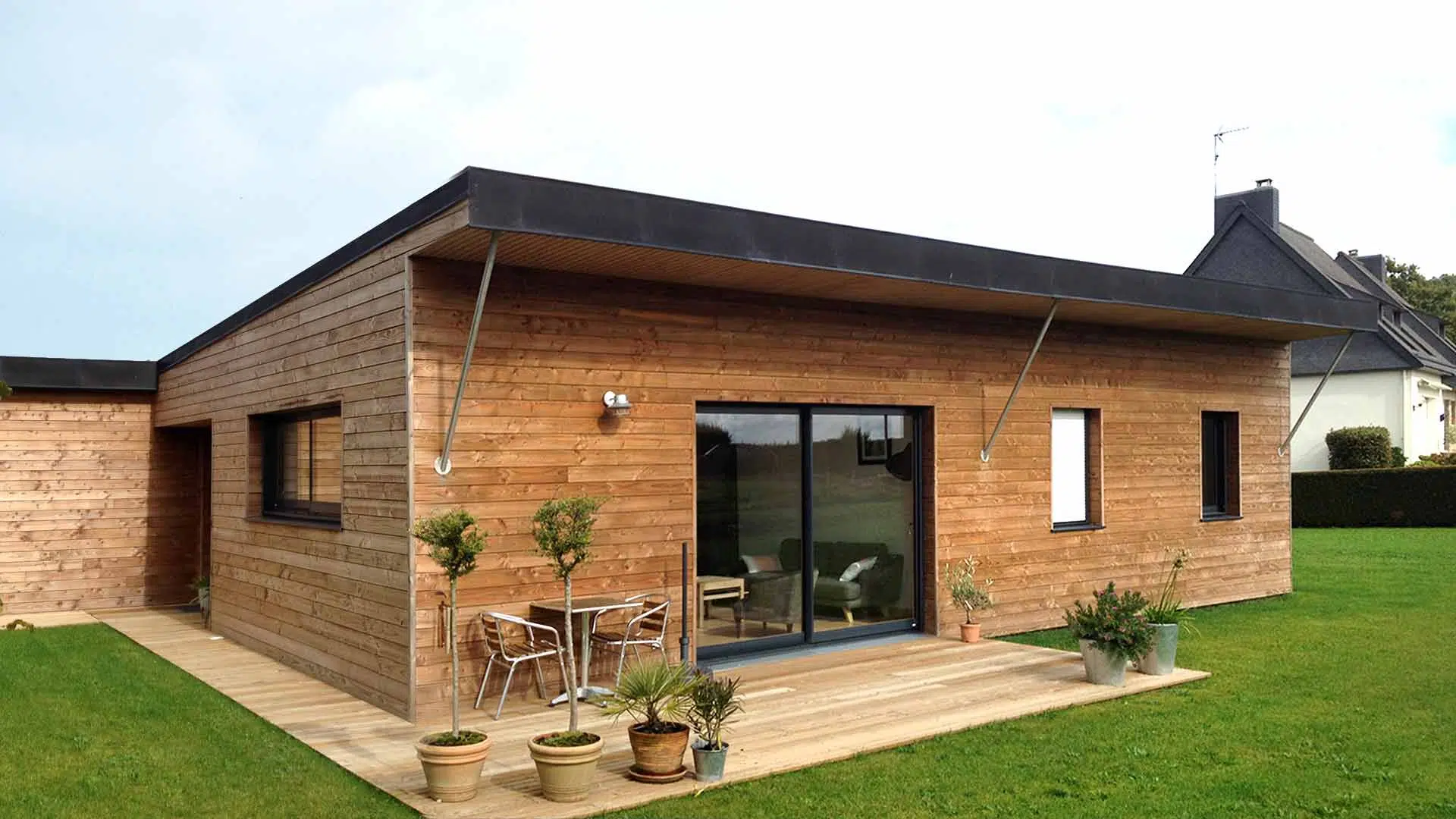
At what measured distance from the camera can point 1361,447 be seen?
81.9 feet

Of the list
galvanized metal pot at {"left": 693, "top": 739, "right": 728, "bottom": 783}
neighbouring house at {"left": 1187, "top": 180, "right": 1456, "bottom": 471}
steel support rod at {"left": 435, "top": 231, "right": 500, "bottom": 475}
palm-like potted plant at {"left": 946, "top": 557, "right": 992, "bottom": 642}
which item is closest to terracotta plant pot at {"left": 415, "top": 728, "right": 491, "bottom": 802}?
galvanized metal pot at {"left": 693, "top": 739, "right": 728, "bottom": 783}

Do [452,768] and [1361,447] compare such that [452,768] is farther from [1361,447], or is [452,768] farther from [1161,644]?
[1361,447]

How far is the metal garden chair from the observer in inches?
256

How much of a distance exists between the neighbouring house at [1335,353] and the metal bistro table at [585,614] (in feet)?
79.0

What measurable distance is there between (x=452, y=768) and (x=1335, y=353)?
97.3 ft

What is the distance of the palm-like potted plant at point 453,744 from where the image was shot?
488 centimetres

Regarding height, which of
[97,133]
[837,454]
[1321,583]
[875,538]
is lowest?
[1321,583]

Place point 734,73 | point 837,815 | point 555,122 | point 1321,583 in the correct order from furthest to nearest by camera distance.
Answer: point 555,122
point 734,73
point 1321,583
point 837,815

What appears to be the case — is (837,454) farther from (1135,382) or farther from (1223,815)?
(1223,815)

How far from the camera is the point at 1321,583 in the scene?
1291cm

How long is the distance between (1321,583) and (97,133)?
663 inches

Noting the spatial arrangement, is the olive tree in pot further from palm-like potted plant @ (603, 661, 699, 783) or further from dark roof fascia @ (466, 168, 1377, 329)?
dark roof fascia @ (466, 168, 1377, 329)

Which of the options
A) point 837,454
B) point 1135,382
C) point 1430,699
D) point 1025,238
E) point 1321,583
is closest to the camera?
point 1430,699

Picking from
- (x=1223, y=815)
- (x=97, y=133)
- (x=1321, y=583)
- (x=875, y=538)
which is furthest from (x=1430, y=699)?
(x=97, y=133)
